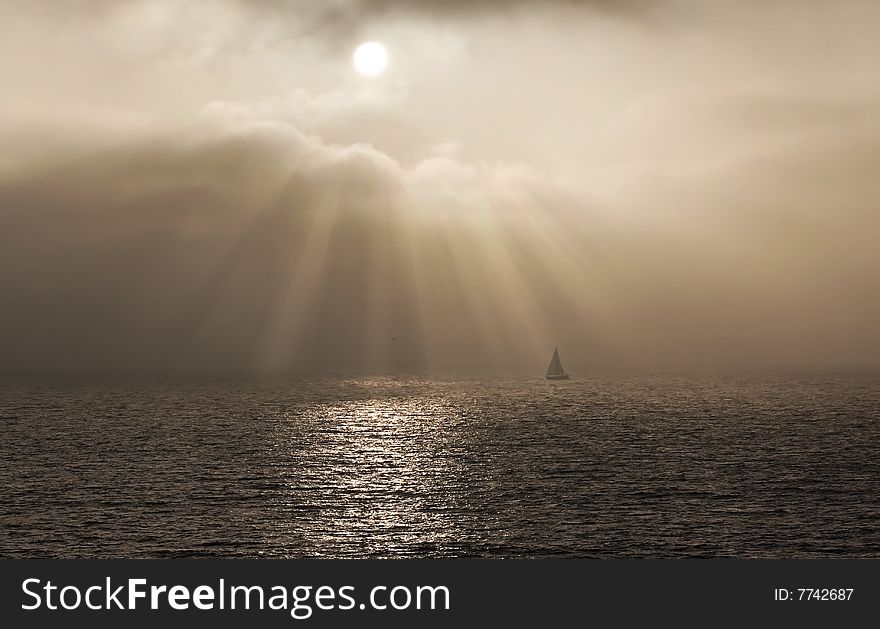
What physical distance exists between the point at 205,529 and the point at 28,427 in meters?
134

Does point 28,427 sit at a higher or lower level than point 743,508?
higher

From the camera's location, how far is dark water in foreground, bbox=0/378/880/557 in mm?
70875

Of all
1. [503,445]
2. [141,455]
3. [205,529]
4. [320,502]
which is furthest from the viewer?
[503,445]

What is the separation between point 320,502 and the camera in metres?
90.0

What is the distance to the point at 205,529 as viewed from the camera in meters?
76.0

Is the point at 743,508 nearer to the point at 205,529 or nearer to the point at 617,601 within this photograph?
the point at 617,601

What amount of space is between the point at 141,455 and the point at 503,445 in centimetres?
6681

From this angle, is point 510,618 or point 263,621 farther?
point 510,618

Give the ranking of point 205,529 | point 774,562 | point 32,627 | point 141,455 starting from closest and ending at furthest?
point 32,627
point 774,562
point 205,529
point 141,455

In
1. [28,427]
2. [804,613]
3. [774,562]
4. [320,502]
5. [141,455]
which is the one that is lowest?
[804,613]

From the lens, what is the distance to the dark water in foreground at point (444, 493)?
70875mm

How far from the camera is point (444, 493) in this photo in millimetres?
96188

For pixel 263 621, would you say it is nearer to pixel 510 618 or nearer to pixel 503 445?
pixel 510 618

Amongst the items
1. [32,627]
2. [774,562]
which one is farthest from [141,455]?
[774,562]
